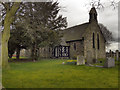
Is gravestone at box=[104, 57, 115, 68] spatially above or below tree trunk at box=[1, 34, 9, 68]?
below

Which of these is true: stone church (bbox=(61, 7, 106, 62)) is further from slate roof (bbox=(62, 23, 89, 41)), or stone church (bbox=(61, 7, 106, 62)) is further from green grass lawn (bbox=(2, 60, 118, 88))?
green grass lawn (bbox=(2, 60, 118, 88))

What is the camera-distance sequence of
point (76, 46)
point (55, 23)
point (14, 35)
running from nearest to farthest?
point (14, 35) → point (55, 23) → point (76, 46)

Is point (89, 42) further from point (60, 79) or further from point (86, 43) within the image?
point (60, 79)

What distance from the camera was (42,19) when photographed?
2009 cm

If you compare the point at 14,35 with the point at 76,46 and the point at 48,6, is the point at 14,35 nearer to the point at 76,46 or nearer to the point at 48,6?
the point at 48,6

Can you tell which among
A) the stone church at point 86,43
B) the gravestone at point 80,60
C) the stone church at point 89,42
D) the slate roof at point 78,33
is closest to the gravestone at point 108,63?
the gravestone at point 80,60

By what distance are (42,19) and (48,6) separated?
286 centimetres

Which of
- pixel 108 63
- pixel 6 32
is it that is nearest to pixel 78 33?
pixel 108 63

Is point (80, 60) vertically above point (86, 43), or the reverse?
point (86, 43)

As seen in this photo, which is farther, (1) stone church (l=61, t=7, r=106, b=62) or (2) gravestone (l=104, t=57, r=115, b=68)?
(1) stone church (l=61, t=7, r=106, b=62)

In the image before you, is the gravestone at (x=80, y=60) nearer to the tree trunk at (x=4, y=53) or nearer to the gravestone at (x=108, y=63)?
the gravestone at (x=108, y=63)

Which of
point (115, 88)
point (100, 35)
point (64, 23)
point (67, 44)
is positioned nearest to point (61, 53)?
point (67, 44)

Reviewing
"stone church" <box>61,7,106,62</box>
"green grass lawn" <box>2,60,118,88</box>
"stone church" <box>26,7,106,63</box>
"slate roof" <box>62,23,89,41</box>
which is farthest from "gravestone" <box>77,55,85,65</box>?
"slate roof" <box>62,23,89,41</box>

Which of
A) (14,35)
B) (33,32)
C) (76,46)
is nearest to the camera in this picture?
(33,32)
